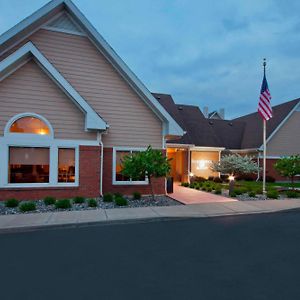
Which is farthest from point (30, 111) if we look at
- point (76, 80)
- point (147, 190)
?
point (147, 190)

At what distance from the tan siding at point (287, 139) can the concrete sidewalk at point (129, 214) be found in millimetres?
14727

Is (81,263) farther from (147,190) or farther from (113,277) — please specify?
(147,190)

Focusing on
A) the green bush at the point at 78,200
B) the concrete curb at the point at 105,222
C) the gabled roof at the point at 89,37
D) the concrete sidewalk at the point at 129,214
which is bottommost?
the concrete curb at the point at 105,222

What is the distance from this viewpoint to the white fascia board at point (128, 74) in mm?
12891

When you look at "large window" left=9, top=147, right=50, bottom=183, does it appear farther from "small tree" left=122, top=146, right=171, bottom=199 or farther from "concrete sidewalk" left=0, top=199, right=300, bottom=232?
A: "small tree" left=122, top=146, right=171, bottom=199

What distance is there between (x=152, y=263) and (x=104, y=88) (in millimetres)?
10595

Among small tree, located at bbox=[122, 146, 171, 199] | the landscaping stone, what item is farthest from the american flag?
the landscaping stone

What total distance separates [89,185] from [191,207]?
16.5ft

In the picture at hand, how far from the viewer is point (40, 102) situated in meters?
11.6

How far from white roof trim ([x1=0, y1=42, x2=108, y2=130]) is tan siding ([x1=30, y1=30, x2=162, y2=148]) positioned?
1.74m

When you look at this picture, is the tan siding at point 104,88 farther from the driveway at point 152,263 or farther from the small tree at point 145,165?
the driveway at point 152,263

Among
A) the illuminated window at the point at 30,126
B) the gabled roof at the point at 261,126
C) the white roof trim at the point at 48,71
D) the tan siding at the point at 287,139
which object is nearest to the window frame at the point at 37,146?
the illuminated window at the point at 30,126

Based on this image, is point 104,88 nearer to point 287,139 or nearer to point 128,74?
point 128,74

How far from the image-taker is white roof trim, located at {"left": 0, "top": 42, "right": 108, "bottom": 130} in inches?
423
